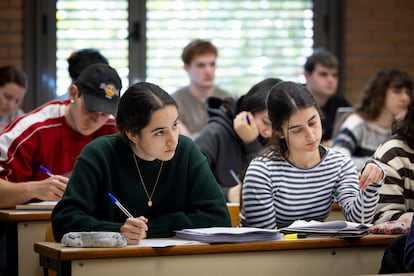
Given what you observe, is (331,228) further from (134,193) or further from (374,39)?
(374,39)

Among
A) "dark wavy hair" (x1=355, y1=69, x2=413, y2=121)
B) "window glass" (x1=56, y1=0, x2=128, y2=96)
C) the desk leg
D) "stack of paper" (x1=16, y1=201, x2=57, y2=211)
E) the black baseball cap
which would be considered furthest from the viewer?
"window glass" (x1=56, y1=0, x2=128, y2=96)

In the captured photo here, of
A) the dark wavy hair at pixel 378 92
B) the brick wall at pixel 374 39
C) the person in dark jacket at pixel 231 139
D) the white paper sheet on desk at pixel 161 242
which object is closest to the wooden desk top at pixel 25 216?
the white paper sheet on desk at pixel 161 242

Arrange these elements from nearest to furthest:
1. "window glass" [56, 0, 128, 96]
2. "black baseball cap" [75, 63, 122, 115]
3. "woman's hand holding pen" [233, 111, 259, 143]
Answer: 1. "black baseball cap" [75, 63, 122, 115]
2. "woman's hand holding pen" [233, 111, 259, 143]
3. "window glass" [56, 0, 128, 96]

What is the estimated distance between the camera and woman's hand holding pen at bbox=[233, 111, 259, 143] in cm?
439

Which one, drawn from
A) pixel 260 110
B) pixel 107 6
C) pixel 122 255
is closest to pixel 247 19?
pixel 107 6

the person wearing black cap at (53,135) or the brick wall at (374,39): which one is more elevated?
the brick wall at (374,39)

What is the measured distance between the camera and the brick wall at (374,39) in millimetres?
7426

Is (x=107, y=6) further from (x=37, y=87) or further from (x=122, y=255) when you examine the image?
(x=122, y=255)

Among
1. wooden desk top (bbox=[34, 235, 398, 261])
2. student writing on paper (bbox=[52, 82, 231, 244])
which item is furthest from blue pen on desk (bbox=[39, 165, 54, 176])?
wooden desk top (bbox=[34, 235, 398, 261])

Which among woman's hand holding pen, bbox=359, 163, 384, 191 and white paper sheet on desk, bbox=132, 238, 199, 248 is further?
woman's hand holding pen, bbox=359, 163, 384, 191

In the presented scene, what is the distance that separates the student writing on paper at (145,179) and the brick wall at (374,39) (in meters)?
4.43

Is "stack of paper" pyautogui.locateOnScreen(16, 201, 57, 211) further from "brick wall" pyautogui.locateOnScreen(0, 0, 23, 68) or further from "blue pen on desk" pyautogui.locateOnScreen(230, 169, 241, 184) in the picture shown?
"brick wall" pyautogui.locateOnScreen(0, 0, 23, 68)

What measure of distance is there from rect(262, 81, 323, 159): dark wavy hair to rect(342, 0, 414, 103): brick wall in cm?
406

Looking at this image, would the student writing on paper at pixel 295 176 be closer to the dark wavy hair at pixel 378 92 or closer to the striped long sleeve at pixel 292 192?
the striped long sleeve at pixel 292 192
